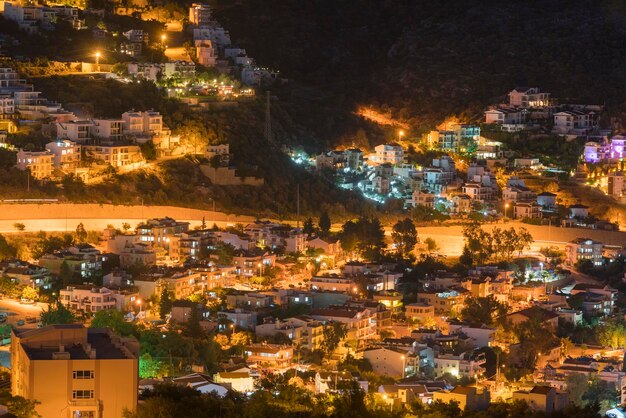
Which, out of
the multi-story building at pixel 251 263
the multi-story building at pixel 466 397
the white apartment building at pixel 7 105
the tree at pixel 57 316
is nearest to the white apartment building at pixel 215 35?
the white apartment building at pixel 7 105

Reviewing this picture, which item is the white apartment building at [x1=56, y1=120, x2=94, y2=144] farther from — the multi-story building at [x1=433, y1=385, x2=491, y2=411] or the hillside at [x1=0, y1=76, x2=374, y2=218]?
the multi-story building at [x1=433, y1=385, x2=491, y2=411]

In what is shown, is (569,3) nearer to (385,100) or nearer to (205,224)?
(385,100)

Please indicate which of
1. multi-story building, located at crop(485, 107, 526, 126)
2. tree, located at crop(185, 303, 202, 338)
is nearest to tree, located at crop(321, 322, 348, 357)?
tree, located at crop(185, 303, 202, 338)

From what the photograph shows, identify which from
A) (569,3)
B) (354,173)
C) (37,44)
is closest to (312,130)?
(354,173)

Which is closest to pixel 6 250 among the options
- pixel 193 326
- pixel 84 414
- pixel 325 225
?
pixel 193 326

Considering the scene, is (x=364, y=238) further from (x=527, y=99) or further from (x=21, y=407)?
(x=21, y=407)

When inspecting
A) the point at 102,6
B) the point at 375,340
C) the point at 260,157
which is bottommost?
the point at 375,340

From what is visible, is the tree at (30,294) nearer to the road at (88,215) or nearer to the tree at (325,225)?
the road at (88,215)
